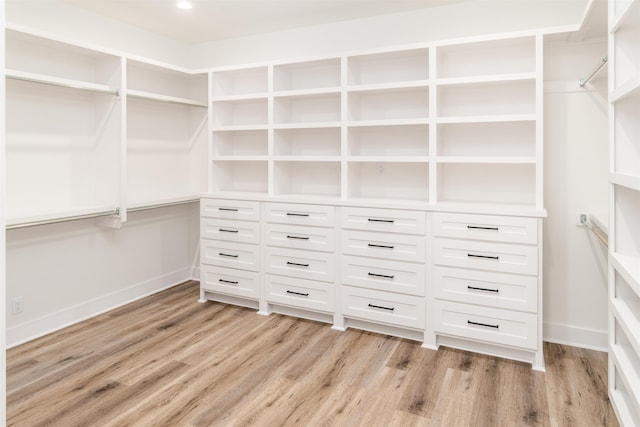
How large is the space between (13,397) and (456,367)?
102 inches

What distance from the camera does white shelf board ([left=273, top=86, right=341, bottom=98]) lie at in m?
3.47

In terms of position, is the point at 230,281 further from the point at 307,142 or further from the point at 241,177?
the point at 307,142

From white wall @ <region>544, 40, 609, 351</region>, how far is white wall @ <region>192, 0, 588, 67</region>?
10.5 inches

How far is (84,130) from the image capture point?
11.8 ft

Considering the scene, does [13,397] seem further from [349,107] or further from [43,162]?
[349,107]

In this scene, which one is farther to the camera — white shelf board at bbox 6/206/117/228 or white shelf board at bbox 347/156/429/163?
white shelf board at bbox 347/156/429/163

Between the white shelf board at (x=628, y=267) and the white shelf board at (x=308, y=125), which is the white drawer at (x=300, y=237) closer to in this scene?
the white shelf board at (x=308, y=125)

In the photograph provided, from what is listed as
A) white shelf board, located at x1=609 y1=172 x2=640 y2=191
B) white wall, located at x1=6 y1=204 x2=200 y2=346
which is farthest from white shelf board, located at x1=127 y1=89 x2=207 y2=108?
A: white shelf board, located at x1=609 y1=172 x2=640 y2=191

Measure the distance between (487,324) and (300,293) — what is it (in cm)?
145

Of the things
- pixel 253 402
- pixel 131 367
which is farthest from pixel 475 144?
pixel 131 367

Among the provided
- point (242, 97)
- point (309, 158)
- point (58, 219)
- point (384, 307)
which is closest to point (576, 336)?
point (384, 307)

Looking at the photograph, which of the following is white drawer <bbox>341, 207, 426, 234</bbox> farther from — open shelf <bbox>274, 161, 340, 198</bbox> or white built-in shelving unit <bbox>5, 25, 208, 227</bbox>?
white built-in shelving unit <bbox>5, 25, 208, 227</bbox>

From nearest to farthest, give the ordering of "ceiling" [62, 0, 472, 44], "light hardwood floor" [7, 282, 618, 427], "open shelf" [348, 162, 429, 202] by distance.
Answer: "light hardwood floor" [7, 282, 618, 427]
"ceiling" [62, 0, 472, 44]
"open shelf" [348, 162, 429, 202]

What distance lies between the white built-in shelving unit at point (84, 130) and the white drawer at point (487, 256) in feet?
7.75
